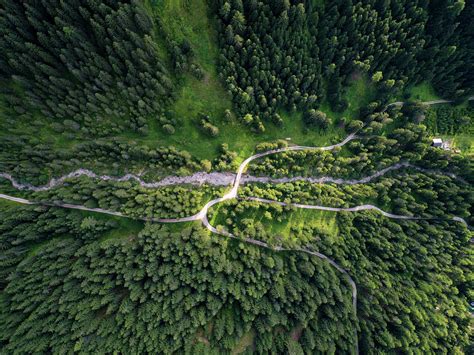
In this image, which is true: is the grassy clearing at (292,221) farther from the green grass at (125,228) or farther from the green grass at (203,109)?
the green grass at (125,228)

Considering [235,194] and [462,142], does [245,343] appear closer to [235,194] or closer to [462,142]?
[235,194]

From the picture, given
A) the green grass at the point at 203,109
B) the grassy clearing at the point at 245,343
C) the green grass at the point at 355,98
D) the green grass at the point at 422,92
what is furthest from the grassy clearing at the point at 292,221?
the green grass at the point at 422,92

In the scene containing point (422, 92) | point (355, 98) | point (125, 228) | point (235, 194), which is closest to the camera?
point (125, 228)

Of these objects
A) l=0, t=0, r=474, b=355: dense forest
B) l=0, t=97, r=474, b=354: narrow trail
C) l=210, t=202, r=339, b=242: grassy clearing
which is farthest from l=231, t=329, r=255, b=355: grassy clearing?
l=210, t=202, r=339, b=242: grassy clearing

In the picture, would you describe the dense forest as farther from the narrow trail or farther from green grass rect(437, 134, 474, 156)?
green grass rect(437, 134, 474, 156)

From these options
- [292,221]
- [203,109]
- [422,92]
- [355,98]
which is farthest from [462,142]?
[203,109]

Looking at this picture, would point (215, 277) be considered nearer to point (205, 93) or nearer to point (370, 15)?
point (205, 93)

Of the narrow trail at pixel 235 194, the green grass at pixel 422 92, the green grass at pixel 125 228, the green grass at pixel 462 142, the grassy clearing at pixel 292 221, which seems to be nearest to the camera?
the narrow trail at pixel 235 194

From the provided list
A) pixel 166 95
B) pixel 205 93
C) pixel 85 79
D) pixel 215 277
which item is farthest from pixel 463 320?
Answer: pixel 85 79
